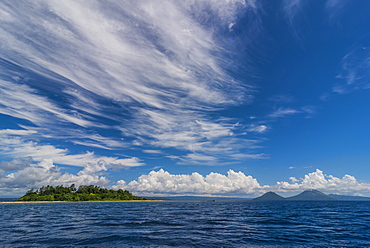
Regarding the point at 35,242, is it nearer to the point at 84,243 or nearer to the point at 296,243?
the point at 84,243

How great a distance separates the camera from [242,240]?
81.6 ft

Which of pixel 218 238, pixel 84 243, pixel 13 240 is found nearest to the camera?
pixel 84 243

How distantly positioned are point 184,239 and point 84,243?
1120cm

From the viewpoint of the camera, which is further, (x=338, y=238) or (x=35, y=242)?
(x=338, y=238)

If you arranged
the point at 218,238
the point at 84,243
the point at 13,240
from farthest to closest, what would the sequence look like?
the point at 218,238 < the point at 13,240 < the point at 84,243

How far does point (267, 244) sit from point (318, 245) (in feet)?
18.7

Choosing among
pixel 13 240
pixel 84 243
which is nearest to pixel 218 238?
pixel 84 243

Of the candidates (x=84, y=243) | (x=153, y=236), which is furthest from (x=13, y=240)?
(x=153, y=236)

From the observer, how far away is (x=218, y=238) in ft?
84.3

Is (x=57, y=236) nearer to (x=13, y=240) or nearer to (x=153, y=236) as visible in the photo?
(x=13, y=240)

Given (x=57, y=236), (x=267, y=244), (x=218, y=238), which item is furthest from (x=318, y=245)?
(x=57, y=236)

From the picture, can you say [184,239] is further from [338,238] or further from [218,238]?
[338,238]

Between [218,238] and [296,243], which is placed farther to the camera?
[218,238]

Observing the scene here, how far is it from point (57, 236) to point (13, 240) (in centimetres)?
447
